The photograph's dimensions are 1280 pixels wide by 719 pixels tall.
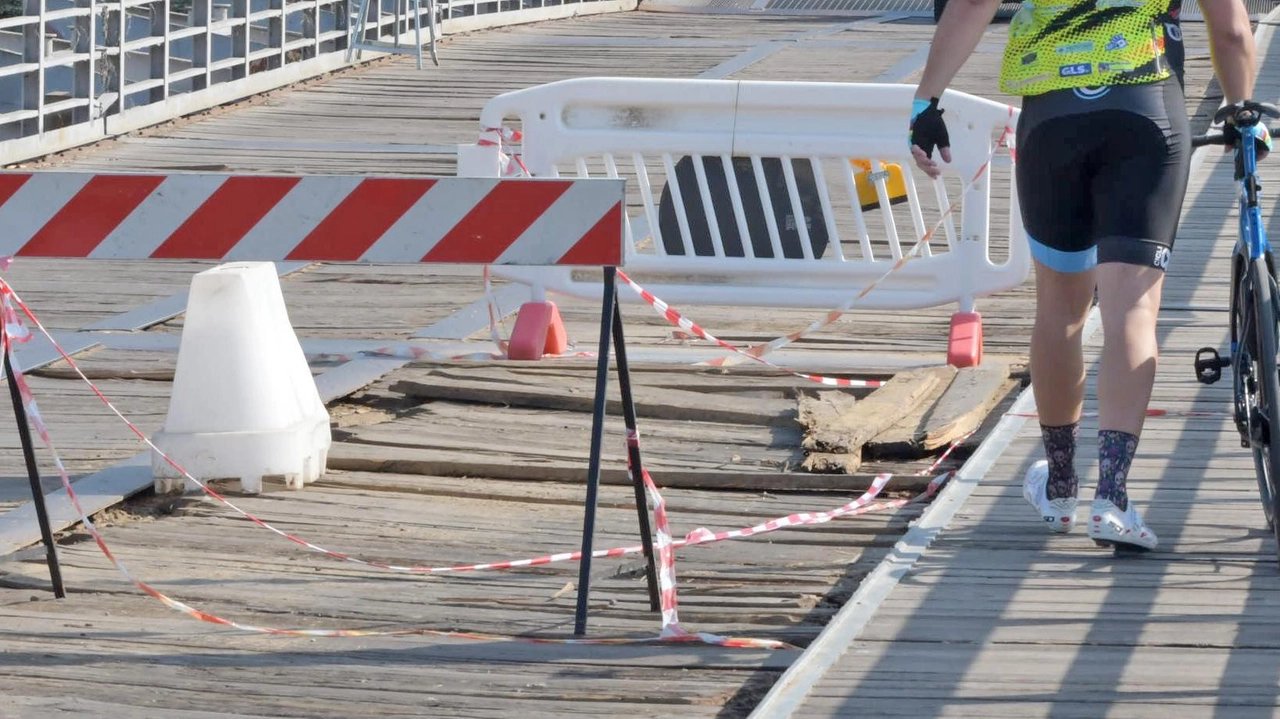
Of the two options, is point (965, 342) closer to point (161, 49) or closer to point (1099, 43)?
point (1099, 43)

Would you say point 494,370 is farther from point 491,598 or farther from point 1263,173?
point 1263,173

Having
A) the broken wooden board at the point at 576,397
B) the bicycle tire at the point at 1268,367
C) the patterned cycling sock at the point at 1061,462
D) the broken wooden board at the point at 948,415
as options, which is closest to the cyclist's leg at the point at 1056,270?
the patterned cycling sock at the point at 1061,462

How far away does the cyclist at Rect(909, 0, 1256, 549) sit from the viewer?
4.77 meters

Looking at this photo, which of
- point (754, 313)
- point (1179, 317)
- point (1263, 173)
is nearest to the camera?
point (1179, 317)

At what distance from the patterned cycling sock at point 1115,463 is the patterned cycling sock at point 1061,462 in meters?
0.22

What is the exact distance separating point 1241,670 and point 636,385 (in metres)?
3.98

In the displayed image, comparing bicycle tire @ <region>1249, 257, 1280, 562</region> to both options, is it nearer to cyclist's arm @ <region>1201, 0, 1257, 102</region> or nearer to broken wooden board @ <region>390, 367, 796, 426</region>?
cyclist's arm @ <region>1201, 0, 1257, 102</region>

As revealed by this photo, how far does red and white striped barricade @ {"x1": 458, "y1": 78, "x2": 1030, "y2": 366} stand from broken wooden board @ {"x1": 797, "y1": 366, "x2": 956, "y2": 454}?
550 mm

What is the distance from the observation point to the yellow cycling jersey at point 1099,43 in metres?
4.78

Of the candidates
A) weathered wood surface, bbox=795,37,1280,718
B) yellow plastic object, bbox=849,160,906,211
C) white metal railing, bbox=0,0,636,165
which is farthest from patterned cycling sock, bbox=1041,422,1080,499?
white metal railing, bbox=0,0,636,165

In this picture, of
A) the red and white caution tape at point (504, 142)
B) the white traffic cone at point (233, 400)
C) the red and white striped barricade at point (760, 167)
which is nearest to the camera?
the white traffic cone at point (233, 400)

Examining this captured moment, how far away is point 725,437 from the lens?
709 centimetres

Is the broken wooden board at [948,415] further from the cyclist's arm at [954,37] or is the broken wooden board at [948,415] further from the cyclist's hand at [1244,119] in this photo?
the cyclist's hand at [1244,119]

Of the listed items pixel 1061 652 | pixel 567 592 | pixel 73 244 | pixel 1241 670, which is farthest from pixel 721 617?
pixel 73 244
